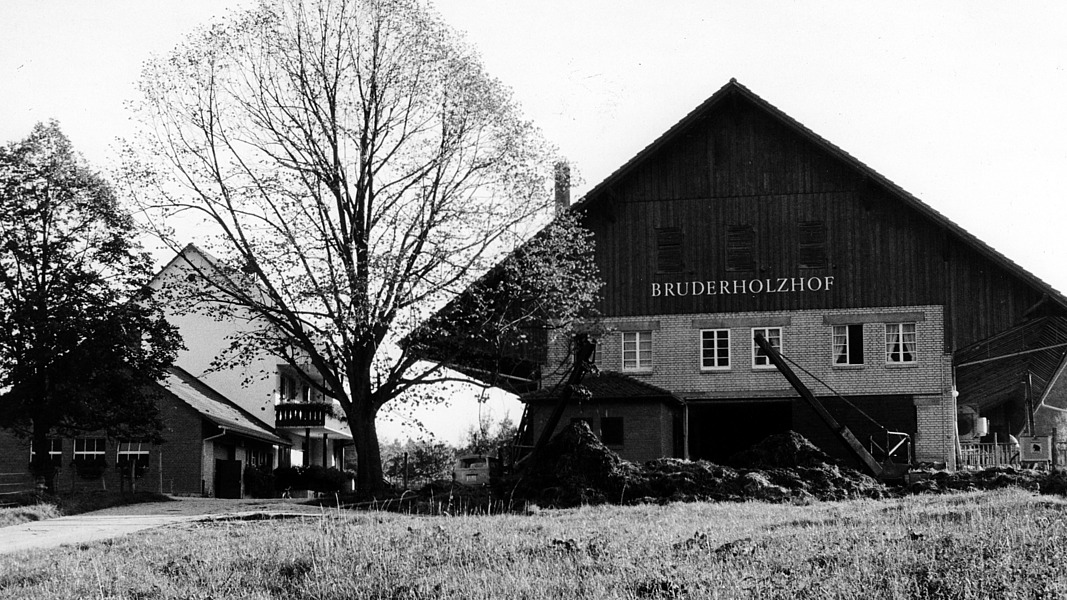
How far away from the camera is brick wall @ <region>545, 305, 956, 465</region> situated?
42969mm

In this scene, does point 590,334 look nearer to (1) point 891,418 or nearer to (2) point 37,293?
(1) point 891,418

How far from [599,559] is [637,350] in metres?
28.4

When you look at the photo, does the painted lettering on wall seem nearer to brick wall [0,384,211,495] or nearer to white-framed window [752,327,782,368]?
white-framed window [752,327,782,368]

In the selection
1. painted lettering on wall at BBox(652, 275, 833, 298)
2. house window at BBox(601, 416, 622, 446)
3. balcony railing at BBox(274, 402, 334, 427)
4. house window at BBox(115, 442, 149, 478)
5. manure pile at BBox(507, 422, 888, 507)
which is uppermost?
painted lettering on wall at BBox(652, 275, 833, 298)

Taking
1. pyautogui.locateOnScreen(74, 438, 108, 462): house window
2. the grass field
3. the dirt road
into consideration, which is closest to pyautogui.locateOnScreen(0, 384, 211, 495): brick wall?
pyautogui.locateOnScreen(74, 438, 108, 462): house window

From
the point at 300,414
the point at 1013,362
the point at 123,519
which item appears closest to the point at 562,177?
the point at 123,519

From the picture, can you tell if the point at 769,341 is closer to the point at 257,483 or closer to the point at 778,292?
the point at 778,292

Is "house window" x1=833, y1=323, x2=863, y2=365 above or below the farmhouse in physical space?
above

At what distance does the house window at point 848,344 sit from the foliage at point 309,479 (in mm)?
20577

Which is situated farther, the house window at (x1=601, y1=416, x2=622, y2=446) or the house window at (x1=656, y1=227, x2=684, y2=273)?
the house window at (x1=656, y1=227, x2=684, y2=273)

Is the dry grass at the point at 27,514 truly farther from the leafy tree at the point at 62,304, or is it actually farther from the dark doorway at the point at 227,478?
the dark doorway at the point at 227,478

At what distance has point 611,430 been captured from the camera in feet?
140

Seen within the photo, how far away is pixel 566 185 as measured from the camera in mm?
39719

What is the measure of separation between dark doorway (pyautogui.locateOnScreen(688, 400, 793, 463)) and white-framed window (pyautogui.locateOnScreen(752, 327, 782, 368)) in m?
1.55
